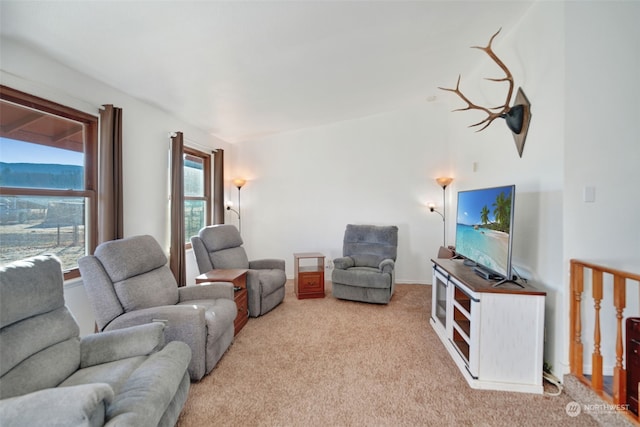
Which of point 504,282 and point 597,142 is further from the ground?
point 597,142

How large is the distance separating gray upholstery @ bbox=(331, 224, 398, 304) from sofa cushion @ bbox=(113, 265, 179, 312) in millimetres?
2006

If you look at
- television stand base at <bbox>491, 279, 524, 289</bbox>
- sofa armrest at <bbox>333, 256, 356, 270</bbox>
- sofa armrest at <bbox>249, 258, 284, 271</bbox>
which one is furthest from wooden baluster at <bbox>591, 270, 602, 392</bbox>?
sofa armrest at <bbox>249, 258, 284, 271</bbox>

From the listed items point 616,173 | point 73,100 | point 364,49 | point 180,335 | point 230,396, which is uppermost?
point 364,49

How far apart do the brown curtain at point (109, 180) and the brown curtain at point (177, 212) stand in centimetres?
76

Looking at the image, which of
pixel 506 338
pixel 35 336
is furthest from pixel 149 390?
pixel 506 338

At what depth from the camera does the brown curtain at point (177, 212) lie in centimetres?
327

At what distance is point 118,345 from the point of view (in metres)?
1.59

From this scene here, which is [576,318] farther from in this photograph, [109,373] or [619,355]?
[109,373]

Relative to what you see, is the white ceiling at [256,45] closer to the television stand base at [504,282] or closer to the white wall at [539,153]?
the white wall at [539,153]

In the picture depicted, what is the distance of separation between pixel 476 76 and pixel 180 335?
4.07 metres

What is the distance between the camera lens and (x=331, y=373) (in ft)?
7.00

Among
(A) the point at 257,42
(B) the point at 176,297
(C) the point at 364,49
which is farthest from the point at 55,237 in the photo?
(C) the point at 364,49

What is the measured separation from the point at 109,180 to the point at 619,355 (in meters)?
3.91

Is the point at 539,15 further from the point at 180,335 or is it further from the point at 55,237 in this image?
the point at 55,237
